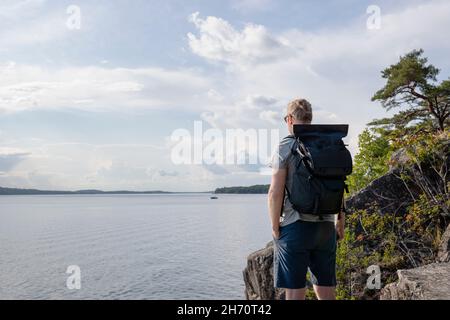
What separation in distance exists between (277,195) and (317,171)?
1.41 ft

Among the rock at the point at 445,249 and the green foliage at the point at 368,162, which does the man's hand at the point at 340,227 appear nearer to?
the rock at the point at 445,249

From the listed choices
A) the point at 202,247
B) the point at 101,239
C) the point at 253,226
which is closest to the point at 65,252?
the point at 101,239

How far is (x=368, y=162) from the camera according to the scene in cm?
1424

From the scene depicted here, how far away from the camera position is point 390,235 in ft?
31.8

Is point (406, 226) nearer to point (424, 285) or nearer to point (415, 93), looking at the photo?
point (424, 285)

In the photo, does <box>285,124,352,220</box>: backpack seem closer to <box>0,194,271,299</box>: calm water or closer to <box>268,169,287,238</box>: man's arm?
<box>268,169,287,238</box>: man's arm

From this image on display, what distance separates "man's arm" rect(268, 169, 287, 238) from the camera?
14.0 ft

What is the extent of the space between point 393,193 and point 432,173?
104cm

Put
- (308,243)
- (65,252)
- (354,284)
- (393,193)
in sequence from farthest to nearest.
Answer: (65,252), (393,193), (354,284), (308,243)

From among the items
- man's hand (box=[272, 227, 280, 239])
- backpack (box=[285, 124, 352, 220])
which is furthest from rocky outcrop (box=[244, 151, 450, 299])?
backpack (box=[285, 124, 352, 220])

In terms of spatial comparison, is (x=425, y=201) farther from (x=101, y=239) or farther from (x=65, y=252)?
(x=101, y=239)

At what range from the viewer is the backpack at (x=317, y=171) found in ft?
13.9

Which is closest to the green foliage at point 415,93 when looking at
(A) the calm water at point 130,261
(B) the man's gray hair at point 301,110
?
(A) the calm water at point 130,261

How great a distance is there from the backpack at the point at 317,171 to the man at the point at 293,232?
8 centimetres
